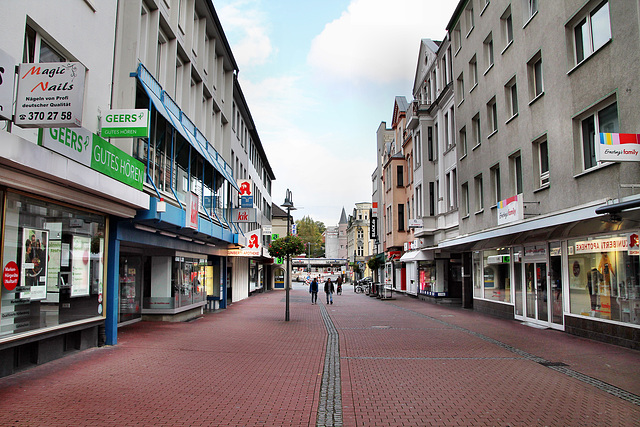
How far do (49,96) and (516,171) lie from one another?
15.4 metres

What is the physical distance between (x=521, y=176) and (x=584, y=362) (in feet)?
28.6

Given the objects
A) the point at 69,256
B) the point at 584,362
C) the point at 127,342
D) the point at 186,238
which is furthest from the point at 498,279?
the point at 69,256

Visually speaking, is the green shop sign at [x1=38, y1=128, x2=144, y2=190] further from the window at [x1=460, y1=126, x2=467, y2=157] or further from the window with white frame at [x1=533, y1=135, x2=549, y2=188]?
the window at [x1=460, y1=126, x2=467, y2=157]

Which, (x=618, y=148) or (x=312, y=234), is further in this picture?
(x=312, y=234)

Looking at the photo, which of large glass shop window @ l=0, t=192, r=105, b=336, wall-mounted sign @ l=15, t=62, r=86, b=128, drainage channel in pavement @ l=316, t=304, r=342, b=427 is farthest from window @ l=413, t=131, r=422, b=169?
wall-mounted sign @ l=15, t=62, r=86, b=128

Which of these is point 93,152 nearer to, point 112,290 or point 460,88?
point 112,290

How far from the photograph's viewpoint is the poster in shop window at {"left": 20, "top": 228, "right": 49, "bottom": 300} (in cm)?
809

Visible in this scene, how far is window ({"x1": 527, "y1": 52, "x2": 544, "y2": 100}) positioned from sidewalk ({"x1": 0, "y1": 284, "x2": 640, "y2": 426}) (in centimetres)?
769

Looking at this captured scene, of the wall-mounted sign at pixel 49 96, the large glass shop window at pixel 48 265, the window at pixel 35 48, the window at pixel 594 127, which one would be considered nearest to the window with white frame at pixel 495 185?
the window at pixel 594 127

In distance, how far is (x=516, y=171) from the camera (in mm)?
17828

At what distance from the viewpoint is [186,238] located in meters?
16.9

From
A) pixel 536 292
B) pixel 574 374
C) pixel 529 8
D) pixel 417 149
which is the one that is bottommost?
pixel 574 374

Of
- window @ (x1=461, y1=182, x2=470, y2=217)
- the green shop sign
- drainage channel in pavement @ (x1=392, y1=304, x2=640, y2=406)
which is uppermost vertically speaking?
window @ (x1=461, y1=182, x2=470, y2=217)

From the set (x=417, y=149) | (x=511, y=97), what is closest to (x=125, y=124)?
(x=511, y=97)
